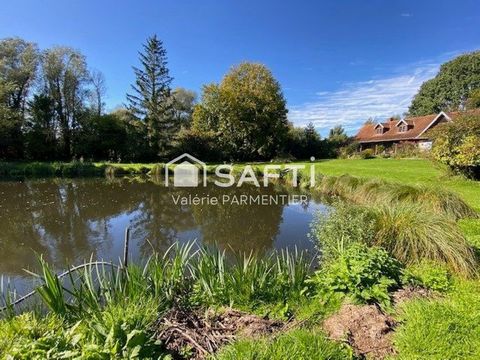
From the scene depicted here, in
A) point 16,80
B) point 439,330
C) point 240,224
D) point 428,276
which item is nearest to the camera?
point 439,330

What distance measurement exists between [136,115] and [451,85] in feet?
141

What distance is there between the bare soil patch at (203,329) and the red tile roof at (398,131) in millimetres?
30000

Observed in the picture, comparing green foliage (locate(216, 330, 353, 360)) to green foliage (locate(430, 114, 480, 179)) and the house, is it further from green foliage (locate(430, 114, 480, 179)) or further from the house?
the house

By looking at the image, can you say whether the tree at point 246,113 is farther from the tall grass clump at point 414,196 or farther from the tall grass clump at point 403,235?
the tall grass clump at point 403,235

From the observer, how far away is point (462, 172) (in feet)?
38.2

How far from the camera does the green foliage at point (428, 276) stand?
3.67m

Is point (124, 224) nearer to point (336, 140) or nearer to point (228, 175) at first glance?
point (228, 175)

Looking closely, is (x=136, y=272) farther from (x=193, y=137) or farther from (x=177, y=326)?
(x=193, y=137)

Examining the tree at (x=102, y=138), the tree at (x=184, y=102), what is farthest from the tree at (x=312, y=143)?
the tree at (x=102, y=138)

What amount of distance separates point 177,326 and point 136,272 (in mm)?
770

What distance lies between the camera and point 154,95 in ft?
93.5

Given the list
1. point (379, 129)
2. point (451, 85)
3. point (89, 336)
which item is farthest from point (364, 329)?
point (451, 85)

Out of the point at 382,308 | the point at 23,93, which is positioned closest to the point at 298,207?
the point at 382,308

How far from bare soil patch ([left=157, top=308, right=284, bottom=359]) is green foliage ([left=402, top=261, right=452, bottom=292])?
1.82m
